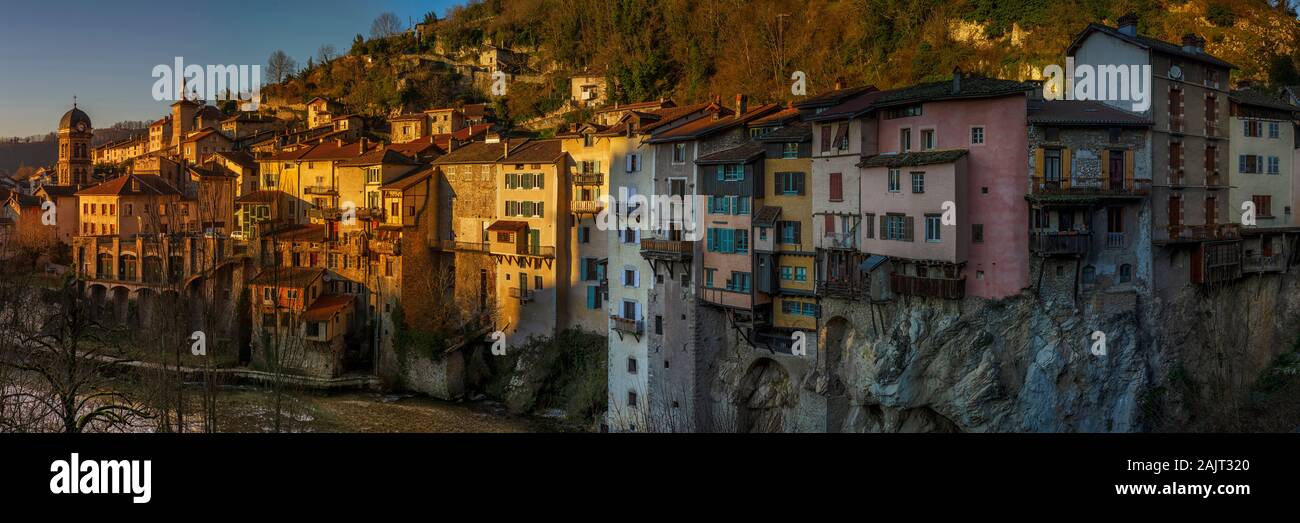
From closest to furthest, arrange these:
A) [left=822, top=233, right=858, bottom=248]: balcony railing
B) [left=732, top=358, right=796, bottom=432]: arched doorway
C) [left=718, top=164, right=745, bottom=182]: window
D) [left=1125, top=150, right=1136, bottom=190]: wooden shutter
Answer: [left=1125, top=150, right=1136, bottom=190]: wooden shutter → [left=822, top=233, right=858, bottom=248]: balcony railing → [left=732, top=358, right=796, bottom=432]: arched doorway → [left=718, top=164, right=745, bottom=182]: window

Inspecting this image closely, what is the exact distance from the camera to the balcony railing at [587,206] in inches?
1607

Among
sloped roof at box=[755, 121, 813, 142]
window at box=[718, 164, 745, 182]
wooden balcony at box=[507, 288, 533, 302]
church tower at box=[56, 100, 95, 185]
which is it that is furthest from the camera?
church tower at box=[56, 100, 95, 185]

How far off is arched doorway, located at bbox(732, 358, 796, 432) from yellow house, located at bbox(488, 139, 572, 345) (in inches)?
474

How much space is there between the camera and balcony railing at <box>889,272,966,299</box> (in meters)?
26.5

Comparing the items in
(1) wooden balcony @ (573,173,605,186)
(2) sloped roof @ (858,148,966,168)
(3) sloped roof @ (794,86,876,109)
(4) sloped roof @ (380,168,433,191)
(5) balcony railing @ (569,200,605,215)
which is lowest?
(5) balcony railing @ (569,200,605,215)

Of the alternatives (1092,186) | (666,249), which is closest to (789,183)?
(666,249)

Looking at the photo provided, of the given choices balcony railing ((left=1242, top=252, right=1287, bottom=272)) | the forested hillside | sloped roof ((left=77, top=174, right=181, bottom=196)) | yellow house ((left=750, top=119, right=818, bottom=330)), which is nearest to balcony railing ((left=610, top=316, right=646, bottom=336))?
yellow house ((left=750, top=119, right=818, bottom=330))

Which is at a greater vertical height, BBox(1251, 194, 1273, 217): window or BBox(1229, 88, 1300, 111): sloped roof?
BBox(1229, 88, 1300, 111): sloped roof

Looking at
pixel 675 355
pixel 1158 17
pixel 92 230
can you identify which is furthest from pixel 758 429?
pixel 92 230

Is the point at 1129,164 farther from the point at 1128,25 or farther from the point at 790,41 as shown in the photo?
the point at 790,41

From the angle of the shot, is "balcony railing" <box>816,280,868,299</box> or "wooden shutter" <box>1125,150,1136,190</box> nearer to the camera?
"wooden shutter" <box>1125,150,1136,190</box>

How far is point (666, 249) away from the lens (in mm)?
34625

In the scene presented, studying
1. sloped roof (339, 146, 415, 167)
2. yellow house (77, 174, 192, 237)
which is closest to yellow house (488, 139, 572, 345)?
sloped roof (339, 146, 415, 167)

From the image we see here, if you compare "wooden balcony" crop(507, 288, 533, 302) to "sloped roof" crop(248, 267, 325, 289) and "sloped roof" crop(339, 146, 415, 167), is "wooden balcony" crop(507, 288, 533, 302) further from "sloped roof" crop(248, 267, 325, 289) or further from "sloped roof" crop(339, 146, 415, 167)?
"sloped roof" crop(248, 267, 325, 289)
